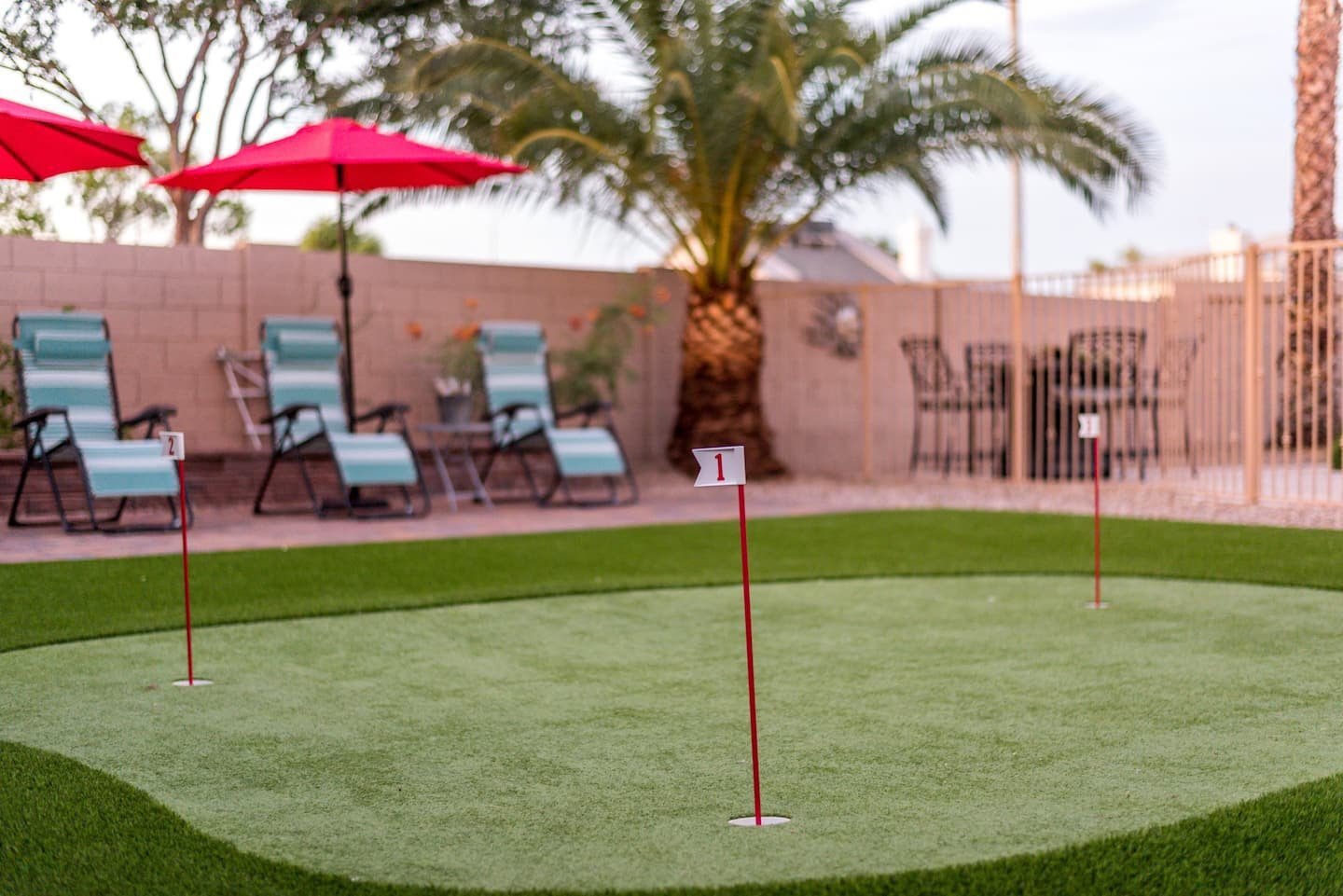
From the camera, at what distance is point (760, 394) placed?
42.8 feet

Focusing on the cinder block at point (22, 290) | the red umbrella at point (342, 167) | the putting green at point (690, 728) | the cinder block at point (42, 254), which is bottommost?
the putting green at point (690, 728)

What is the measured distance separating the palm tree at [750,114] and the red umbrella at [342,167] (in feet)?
4.05

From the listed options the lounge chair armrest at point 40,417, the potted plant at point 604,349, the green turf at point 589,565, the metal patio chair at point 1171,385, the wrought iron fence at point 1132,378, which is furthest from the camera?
the potted plant at point 604,349

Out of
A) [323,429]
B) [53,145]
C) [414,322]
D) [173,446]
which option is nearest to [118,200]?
[414,322]

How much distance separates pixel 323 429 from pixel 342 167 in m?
1.71

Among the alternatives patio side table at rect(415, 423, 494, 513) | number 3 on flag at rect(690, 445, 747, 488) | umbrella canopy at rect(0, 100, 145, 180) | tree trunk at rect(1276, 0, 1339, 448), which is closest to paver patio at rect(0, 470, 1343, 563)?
patio side table at rect(415, 423, 494, 513)

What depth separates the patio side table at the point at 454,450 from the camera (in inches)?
396

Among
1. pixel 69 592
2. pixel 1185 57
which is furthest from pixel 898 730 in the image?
pixel 1185 57

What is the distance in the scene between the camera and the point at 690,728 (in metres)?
3.64

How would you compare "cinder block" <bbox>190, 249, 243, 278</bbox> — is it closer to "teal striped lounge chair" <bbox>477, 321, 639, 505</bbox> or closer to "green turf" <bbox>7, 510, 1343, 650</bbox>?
"teal striped lounge chair" <bbox>477, 321, 639, 505</bbox>

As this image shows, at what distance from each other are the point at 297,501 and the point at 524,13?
21.1 ft

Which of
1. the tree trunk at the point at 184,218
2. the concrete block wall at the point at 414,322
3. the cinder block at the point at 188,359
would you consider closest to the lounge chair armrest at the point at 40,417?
the concrete block wall at the point at 414,322

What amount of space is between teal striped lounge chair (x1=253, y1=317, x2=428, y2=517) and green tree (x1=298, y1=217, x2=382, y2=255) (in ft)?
58.8

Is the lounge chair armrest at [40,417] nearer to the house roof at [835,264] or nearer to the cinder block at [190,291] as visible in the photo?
the cinder block at [190,291]
